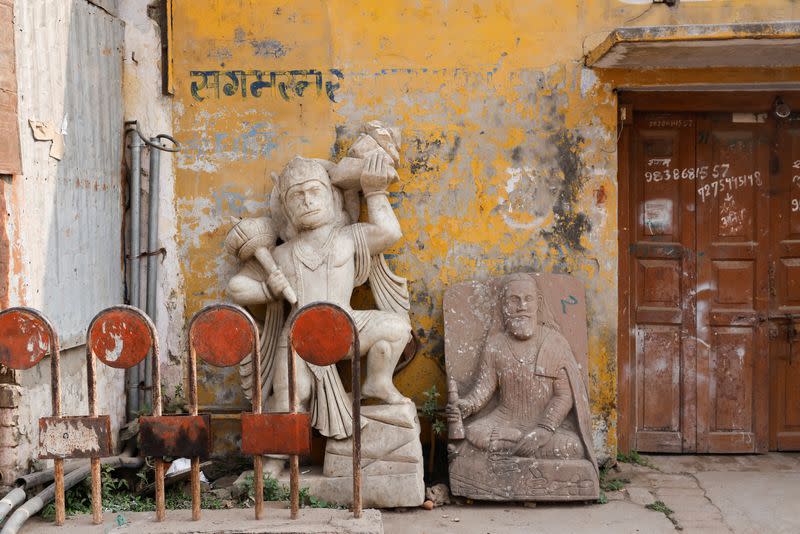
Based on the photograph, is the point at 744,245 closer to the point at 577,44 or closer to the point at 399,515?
the point at 577,44

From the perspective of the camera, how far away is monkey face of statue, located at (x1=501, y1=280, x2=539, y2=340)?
495 cm

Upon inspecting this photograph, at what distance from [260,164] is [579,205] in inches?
79.5

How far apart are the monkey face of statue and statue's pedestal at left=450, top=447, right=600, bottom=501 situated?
74 cm

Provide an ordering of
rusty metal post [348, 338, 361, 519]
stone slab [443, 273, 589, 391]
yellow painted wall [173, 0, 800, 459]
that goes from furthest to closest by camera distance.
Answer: yellow painted wall [173, 0, 800, 459]
stone slab [443, 273, 589, 391]
rusty metal post [348, 338, 361, 519]

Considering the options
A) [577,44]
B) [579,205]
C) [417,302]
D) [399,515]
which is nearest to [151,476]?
[399,515]

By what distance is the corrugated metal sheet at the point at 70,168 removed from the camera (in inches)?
169

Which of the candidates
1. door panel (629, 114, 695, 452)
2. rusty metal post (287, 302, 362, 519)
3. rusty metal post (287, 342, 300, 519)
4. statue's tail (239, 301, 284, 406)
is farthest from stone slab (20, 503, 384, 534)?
door panel (629, 114, 695, 452)

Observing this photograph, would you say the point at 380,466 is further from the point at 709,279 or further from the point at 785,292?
the point at 785,292

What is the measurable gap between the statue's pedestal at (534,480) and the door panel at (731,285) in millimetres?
1358

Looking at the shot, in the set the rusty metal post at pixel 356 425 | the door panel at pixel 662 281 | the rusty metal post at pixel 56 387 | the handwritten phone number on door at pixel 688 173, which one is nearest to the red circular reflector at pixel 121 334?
the rusty metal post at pixel 56 387

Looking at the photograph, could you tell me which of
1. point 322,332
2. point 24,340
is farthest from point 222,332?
point 24,340

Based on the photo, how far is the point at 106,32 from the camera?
16.8ft

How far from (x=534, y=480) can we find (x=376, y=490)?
88 cm

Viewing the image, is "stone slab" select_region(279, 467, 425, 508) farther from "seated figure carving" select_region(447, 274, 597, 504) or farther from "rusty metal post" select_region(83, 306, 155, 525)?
"rusty metal post" select_region(83, 306, 155, 525)
